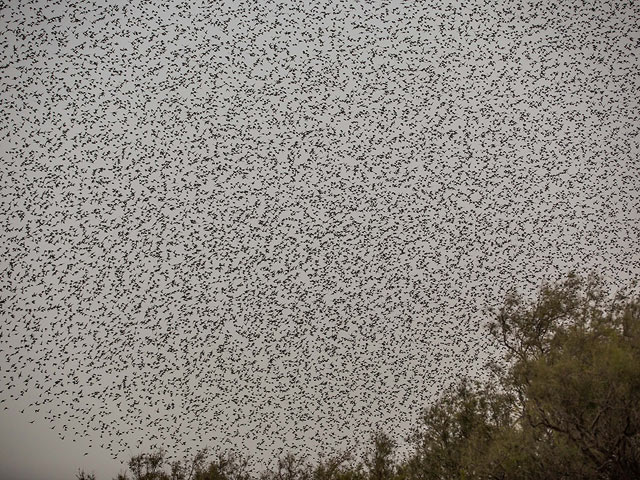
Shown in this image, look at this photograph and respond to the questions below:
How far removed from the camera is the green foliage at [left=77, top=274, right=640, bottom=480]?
60.1 feet

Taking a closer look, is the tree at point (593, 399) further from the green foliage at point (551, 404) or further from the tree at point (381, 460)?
the tree at point (381, 460)

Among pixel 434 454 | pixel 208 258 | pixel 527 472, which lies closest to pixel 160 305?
pixel 208 258

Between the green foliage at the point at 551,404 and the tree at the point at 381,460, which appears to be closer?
the green foliage at the point at 551,404

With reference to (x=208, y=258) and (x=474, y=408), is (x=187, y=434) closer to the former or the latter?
(x=208, y=258)

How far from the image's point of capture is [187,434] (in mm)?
42969

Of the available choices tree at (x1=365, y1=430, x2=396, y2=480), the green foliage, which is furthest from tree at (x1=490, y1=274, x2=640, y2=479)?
tree at (x1=365, y1=430, x2=396, y2=480)

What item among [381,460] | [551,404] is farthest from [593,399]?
[381,460]

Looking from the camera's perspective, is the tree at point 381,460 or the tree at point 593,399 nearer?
the tree at point 593,399

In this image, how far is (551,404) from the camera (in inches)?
752

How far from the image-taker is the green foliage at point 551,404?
60.1 ft

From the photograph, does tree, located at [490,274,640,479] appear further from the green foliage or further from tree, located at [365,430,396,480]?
tree, located at [365,430,396,480]

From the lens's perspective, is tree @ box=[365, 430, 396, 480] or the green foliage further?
tree @ box=[365, 430, 396, 480]

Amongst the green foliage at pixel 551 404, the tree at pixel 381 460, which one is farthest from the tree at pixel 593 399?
the tree at pixel 381 460

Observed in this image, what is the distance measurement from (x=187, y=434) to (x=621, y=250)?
36.0 meters
